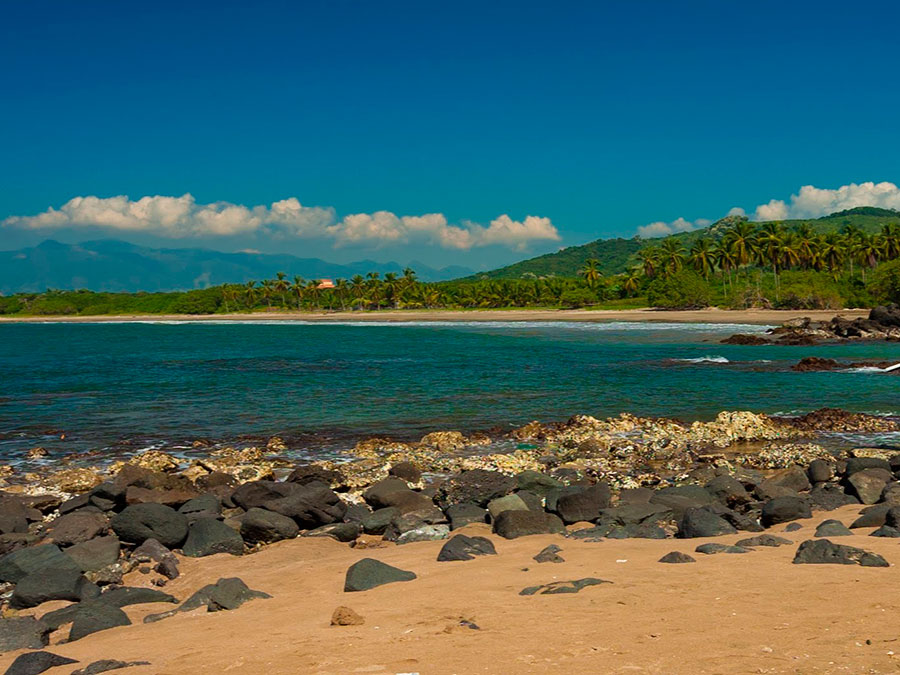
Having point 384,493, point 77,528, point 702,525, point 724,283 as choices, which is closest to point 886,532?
point 702,525

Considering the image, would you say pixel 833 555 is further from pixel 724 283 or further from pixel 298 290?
pixel 298 290

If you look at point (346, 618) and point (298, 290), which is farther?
point (298, 290)

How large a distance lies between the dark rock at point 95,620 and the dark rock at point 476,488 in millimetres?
7629

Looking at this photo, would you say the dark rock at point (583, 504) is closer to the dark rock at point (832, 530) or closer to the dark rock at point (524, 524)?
the dark rock at point (524, 524)

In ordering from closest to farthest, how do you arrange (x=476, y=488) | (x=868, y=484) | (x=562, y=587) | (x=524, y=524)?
(x=562, y=587), (x=524, y=524), (x=868, y=484), (x=476, y=488)

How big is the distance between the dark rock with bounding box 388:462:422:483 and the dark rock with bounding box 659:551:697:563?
28.3ft

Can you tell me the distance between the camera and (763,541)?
10703mm

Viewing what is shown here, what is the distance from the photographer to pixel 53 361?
61344 millimetres

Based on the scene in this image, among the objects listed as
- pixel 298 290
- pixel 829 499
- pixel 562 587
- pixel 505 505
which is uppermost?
pixel 298 290

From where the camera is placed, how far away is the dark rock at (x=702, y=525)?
39.2 feet

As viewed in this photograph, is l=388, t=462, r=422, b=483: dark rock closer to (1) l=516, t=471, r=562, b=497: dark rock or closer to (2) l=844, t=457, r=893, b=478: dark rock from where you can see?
(1) l=516, t=471, r=562, b=497: dark rock

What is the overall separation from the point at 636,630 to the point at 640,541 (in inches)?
200

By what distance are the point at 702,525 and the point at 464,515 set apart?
177 inches

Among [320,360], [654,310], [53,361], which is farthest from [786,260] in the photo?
[53,361]
